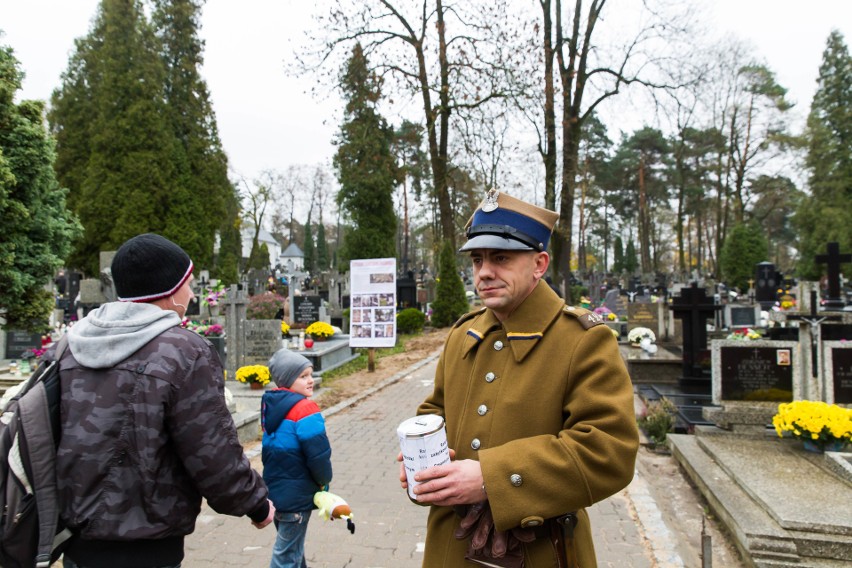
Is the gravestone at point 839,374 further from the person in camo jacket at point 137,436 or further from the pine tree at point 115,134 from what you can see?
the pine tree at point 115,134

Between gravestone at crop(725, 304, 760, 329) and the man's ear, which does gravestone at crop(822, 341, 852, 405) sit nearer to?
the man's ear

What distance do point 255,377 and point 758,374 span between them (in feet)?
23.3

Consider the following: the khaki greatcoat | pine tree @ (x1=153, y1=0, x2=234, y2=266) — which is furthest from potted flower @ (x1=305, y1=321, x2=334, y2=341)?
pine tree @ (x1=153, y1=0, x2=234, y2=266)

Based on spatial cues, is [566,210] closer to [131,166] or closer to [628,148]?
[131,166]

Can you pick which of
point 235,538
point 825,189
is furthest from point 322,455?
point 825,189

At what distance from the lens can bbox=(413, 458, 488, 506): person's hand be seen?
156 centimetres

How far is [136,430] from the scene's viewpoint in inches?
69.2

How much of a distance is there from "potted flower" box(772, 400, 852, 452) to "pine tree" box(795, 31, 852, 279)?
1166 inches

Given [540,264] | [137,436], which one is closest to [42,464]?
[137,436]

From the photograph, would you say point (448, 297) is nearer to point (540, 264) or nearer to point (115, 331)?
point (540, 264)

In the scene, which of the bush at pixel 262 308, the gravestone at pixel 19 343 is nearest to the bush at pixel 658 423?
the bush at pixel 262 308

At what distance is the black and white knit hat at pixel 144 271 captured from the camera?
1.97m

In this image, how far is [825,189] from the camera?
3111cm

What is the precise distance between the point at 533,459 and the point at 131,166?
26.7 metres
